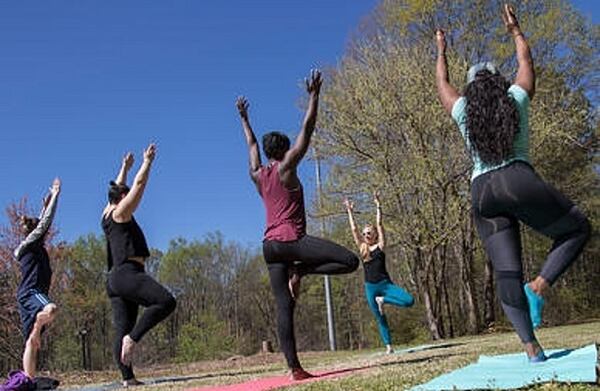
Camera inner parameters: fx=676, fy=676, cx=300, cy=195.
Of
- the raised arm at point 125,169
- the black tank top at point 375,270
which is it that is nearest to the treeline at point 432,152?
the black tank top at point 375,270

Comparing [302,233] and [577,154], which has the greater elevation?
[577,154]

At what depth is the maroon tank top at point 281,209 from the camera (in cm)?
635

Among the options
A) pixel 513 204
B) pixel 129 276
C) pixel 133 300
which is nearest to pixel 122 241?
pixel 129 276

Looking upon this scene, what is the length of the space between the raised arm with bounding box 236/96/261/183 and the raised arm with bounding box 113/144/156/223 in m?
1.19

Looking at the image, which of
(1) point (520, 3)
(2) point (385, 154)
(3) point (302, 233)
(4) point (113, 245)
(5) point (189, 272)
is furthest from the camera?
(5) point (189, 272)

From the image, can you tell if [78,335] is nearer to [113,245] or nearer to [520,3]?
[520,3]

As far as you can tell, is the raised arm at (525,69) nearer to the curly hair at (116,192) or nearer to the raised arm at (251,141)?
the raised arm at (251,141)

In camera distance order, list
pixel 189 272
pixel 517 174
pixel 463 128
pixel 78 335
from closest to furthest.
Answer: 1. pixel 517 174
2. pixel 463 128
3. pixel 78 335
4. pixel 189 272

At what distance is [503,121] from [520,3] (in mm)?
22778

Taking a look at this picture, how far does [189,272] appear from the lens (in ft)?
153

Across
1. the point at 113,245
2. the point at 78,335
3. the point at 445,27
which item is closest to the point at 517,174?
the point at 113,245

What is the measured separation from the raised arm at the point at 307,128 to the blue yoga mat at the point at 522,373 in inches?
97.4

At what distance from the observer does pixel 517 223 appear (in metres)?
4.76

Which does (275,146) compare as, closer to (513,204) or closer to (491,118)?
(491,118)
